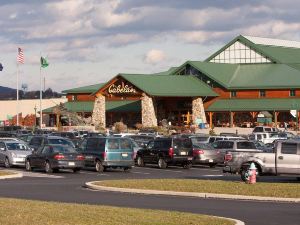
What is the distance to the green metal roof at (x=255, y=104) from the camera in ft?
276

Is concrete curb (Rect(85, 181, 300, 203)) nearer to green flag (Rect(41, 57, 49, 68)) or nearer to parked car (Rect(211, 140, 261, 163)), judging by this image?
parked car (Rect(211, 140, 261, 163))

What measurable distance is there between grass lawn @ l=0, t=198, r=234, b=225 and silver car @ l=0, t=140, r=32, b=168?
2222cm

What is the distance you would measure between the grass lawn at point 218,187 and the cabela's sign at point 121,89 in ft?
198

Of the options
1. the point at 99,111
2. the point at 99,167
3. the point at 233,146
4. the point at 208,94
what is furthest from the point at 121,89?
the point at 99,167

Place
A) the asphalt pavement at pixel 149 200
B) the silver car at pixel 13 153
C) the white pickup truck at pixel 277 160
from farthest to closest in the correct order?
the silver car at pixel 13 153
the white pickup truck at pixel 277 160
the asphalt pavement at pixel 149 200

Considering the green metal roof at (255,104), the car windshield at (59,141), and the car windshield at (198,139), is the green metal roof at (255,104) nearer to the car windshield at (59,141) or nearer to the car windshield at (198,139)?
the car windshield at (198,139)

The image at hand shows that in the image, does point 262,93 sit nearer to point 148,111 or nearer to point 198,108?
point 198,108

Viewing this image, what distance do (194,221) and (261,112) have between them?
2702 inches

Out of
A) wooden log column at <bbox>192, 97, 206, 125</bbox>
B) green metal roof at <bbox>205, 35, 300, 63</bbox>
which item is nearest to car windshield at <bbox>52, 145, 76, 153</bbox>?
wooden log column at <bbox>192, 97, 206, 125</bbox>

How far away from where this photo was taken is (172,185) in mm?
27344

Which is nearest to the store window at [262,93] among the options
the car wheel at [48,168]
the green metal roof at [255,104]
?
the green metal roof at [255,104]

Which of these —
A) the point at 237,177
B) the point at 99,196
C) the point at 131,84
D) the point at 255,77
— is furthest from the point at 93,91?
the point at 99,196

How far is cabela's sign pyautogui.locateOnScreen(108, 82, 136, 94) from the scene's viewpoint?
89.4 m

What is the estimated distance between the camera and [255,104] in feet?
283
